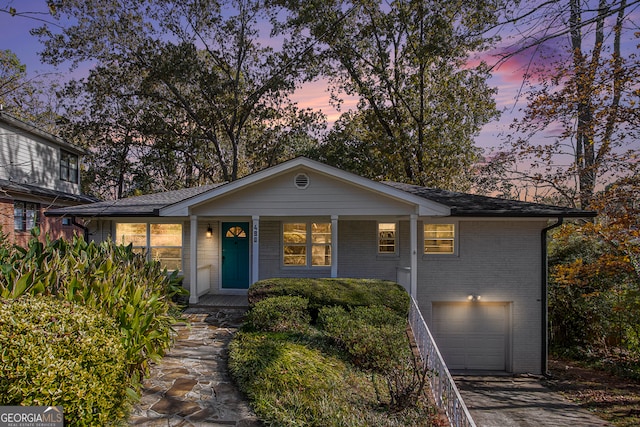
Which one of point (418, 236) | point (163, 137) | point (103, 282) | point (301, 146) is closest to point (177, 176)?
point (163, 137)

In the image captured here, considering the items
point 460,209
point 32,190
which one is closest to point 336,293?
point 460,209

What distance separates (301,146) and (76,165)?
1425cm

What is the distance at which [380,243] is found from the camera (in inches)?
429

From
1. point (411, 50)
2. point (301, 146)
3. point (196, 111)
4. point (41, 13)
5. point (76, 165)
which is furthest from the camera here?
point (301, 146)

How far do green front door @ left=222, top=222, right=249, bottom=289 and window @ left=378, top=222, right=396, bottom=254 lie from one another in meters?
4.25

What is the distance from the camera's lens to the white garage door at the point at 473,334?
10.1 metres

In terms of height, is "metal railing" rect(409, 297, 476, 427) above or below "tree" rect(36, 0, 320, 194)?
below

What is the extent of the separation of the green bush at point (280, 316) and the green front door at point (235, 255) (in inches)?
163

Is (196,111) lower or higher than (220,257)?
higher

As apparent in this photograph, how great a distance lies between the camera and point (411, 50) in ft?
61.5

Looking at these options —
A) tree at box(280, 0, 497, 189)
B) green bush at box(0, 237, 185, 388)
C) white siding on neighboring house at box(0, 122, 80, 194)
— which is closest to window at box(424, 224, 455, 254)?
green bush at box(0, 237, 185, 388)

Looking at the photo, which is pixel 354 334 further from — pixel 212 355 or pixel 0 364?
pixel 0 364

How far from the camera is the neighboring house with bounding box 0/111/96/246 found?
50.3ft

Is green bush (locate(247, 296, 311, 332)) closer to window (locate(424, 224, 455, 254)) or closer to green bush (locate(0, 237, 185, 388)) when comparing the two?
green bush (locate(0, 237, 185, 388))
